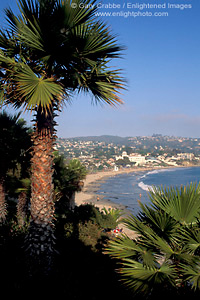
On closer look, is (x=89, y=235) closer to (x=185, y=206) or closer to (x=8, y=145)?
(x=8, y=145)

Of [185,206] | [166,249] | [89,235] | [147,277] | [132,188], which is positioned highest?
[185,206]

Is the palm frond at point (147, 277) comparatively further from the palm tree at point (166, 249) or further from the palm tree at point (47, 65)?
the palm tree at point (47, 65)

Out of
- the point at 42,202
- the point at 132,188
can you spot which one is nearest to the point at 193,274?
the point at 42,202

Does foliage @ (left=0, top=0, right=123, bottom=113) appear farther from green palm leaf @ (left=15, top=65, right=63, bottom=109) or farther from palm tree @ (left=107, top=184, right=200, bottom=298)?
palm tree @ (left=107, top=184, right=200, bottom=298)

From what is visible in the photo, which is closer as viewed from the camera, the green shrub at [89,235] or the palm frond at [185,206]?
the palm frond at [185,206]

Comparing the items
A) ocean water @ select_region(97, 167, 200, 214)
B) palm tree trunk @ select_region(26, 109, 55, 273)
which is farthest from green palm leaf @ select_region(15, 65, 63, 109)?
ocean water @ select_region(97, 167, 200, 214)

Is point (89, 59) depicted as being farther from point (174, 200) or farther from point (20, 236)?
point (20, 236)

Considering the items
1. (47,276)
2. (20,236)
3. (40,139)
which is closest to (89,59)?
(40,139)

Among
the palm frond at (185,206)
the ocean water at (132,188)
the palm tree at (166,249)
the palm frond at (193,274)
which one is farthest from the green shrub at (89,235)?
the ocean water at (132,188)
